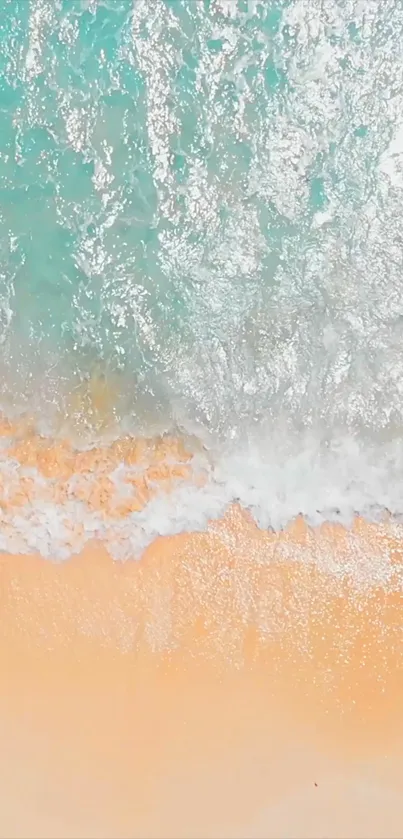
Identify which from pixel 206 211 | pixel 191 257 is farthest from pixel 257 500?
pixel 206 211

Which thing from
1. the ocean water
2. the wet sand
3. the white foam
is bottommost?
the wet sand

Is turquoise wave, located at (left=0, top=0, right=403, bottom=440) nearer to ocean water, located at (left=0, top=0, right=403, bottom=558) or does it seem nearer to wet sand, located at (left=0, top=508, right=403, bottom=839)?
ocean water, located at (left=0, top=0, right=403, bottom=558)

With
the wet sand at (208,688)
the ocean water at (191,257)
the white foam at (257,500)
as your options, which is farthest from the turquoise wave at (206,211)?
the wet sand at (208,688)

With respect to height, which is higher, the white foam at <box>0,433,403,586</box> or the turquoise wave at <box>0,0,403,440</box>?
the turquoise wave at <box>0,0,403,440</box>

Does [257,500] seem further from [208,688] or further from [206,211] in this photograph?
[206,211]

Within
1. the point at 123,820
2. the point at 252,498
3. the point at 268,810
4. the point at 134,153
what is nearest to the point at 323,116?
the point at 134,153

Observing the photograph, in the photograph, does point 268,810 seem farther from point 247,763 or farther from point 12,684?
point 12,684

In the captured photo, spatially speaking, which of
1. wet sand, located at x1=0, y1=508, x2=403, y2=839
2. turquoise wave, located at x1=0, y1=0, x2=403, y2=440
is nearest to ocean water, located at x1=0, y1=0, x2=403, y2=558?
turquoise wave, located at x1=0, y1=0, x2=403, y2=440

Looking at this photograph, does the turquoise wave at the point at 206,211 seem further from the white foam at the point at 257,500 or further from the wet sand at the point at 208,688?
the wet sand at the point at 208,688
